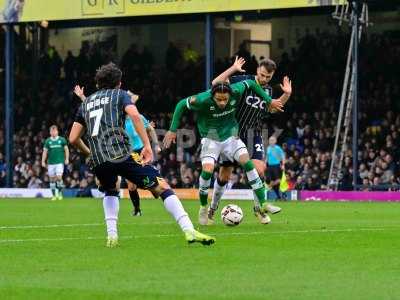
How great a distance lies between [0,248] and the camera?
1381 cm

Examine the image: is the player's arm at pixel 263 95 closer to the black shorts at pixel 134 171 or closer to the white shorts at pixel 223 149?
the white shorts at pixel 223 149

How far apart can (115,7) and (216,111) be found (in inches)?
770

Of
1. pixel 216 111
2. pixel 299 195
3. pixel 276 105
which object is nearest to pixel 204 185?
pixel 216 111

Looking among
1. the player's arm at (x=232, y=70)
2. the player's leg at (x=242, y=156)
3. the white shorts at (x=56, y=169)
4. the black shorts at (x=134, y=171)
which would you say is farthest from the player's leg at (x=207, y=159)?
the white shorts at (x=56, y=169)

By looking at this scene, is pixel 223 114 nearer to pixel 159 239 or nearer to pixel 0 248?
Result: pixel 159 239

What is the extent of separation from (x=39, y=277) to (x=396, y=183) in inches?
915

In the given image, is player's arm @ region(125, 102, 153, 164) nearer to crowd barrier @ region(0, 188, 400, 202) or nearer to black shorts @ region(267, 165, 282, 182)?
crowd barrier @ region(0, 188, 400, 202)

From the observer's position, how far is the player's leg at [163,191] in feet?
43.7

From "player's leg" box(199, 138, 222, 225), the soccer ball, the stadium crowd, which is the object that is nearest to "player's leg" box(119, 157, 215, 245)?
the soccer ball

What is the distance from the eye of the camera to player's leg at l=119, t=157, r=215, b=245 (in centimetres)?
1333

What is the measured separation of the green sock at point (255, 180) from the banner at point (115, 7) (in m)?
15.4

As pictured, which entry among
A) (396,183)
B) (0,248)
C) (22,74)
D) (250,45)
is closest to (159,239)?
(0,248)

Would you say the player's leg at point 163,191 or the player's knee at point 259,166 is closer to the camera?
the player's leg at point 163,191

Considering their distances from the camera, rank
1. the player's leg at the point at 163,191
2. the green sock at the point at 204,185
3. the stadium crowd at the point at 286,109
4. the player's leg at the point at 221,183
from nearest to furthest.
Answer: the player's leg at the point at 163,191 → the green sock at the point at 204,185 → the player's leg at the point at 221,183 → the stadium crowd at the point at 286,109
